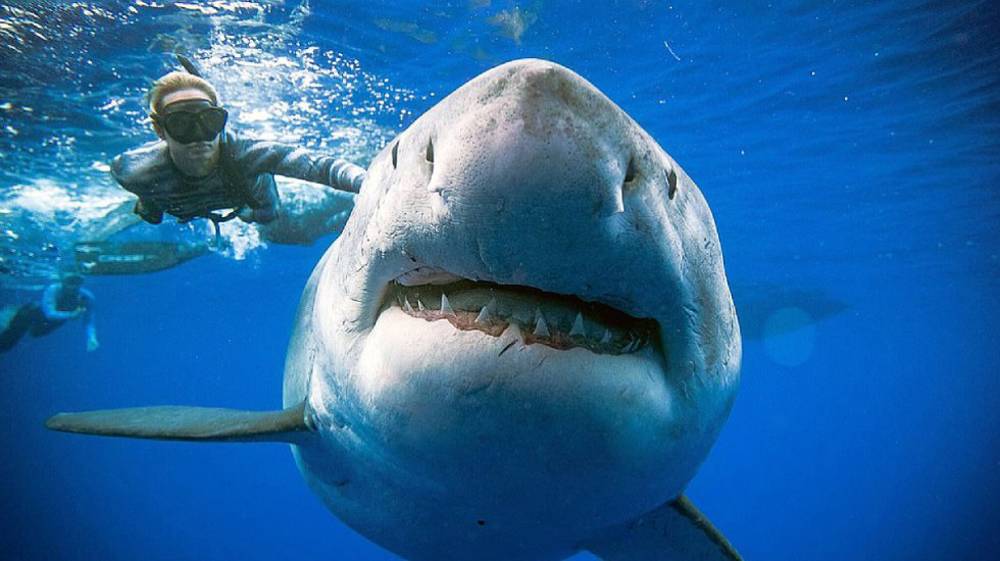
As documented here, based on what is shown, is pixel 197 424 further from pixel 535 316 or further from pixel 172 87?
pixel 172 87

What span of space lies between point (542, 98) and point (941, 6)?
36.7 feet

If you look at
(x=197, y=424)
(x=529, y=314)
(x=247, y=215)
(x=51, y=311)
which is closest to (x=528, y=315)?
(x=529, y=314)

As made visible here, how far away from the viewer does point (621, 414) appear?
Result: 1524mm

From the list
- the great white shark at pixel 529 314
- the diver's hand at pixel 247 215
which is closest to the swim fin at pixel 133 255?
the diver's hand at pixel 247 215

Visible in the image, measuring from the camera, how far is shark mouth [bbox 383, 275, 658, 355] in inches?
57.5

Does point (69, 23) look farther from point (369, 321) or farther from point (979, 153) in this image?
point (979, 153)

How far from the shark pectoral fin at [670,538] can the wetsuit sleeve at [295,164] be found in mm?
4792

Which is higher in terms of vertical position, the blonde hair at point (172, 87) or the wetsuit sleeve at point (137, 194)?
the blonde hair at point (172, 87)

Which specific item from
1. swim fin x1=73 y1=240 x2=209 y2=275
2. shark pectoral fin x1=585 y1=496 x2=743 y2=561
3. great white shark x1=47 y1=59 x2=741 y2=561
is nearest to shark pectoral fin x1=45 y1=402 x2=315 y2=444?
great white shark x1=47 y1=59 x2=741 y2=561

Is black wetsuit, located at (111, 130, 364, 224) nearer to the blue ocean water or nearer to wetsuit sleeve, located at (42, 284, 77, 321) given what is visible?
the blue ocean water

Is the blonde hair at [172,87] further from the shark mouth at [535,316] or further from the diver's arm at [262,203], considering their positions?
the shark mouth at [535,316]

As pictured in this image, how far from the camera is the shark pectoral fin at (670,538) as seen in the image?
9.78 ft

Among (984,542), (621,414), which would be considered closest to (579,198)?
(621,414)

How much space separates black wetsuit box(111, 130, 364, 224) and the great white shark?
4.93 meters
